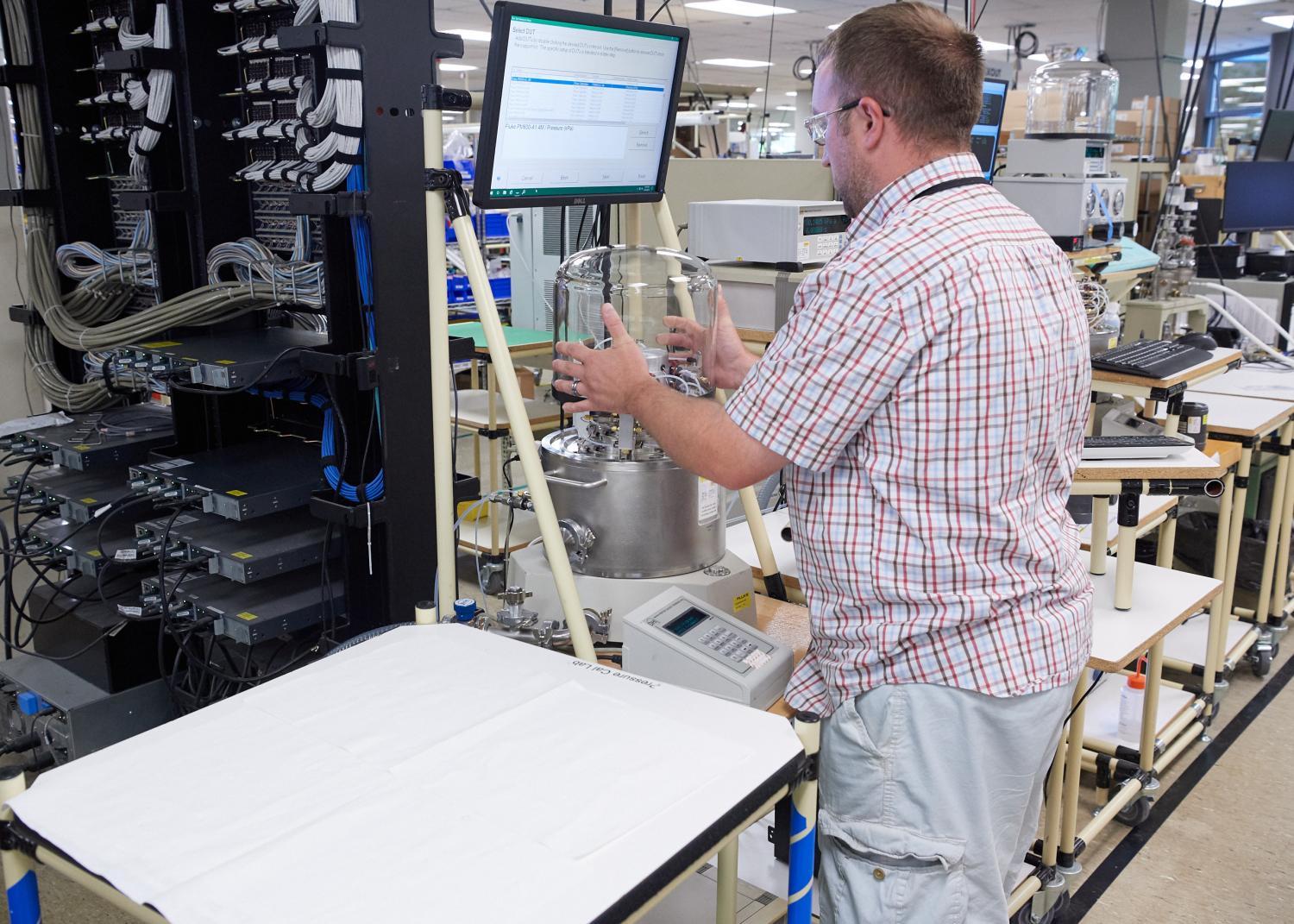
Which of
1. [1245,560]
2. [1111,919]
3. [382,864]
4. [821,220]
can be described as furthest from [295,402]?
[1245,560]

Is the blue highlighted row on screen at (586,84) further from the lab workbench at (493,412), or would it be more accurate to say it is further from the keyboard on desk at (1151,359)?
the lab workbench at (493,412)

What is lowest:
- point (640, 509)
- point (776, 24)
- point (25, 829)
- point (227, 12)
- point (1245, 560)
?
point (1245, 560)

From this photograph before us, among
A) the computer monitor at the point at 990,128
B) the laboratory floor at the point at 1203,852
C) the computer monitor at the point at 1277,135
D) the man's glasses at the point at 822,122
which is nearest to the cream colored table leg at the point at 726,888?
the man's glasses at the point at 822,122

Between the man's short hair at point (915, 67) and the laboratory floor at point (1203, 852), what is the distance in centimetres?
177

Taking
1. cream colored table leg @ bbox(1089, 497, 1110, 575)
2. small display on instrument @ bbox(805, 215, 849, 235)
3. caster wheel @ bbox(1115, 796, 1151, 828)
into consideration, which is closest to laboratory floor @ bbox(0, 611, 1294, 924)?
caster wheel @ bbox(1115, 796, 1151, 828)

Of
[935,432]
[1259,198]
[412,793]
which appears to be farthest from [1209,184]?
[412,793]

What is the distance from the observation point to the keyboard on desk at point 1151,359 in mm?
2781

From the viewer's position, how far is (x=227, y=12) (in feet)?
7.07

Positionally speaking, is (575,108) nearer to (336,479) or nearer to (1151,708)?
(336,479)

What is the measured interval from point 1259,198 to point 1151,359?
2102 millimetres

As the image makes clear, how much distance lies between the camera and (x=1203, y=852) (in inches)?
97.9

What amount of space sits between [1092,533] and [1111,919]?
0.81m

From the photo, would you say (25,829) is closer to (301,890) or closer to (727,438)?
(301,890)

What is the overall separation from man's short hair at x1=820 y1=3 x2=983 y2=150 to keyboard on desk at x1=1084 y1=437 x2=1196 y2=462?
124 cm
